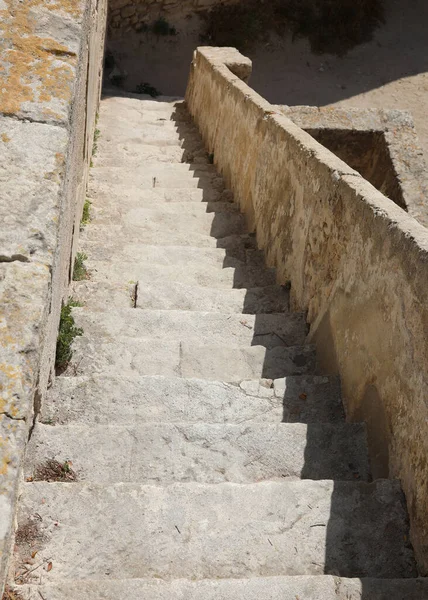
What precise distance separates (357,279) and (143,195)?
3188 millimetres

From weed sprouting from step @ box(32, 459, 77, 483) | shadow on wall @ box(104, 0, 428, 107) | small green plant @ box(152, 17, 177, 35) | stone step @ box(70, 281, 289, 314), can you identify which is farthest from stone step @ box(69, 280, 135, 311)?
small green plant @ box(152, 17, 177, 35)

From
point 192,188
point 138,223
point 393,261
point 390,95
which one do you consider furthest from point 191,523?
point 390,95

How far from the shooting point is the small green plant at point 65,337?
9.80ft

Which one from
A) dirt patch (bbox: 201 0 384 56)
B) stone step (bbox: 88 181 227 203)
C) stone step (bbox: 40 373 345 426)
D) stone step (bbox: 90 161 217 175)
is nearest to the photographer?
stone step (bbox: 40 373 345 426)

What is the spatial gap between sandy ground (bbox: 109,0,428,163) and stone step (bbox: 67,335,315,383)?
409 inches

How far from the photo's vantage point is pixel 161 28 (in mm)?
13539

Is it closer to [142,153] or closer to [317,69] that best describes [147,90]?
[317,69]

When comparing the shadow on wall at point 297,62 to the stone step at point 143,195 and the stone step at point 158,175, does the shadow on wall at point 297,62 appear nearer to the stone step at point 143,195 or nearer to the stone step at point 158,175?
the stone step at point 158,175

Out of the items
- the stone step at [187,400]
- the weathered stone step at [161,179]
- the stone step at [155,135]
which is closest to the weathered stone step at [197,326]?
the stone step at [187,400]

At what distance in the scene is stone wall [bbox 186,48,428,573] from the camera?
7.40 ft

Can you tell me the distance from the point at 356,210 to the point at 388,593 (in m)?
1.65

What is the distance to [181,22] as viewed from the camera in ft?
45.6

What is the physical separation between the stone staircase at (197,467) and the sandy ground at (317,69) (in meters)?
10.2

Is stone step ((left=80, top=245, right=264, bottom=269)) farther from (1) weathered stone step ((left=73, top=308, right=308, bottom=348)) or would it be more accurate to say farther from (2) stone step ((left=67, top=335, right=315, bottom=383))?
→ (2) stone step ((left=67, top=335, right=315, bottom=383))
